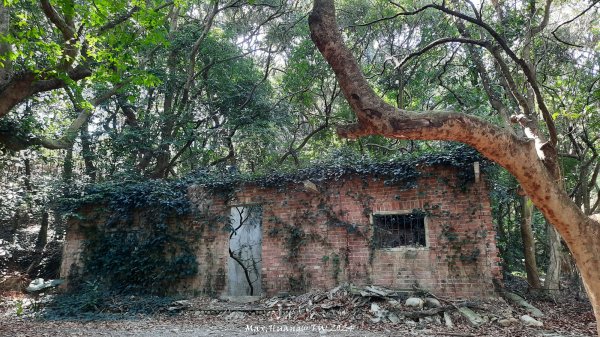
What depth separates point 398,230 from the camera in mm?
7926

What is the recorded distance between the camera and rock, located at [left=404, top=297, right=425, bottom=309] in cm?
665

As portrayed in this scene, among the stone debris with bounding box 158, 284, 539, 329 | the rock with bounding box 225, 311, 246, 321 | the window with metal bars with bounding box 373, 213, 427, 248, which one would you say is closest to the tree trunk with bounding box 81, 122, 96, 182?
the stone debris with bounding box 158, 284, 539, 329

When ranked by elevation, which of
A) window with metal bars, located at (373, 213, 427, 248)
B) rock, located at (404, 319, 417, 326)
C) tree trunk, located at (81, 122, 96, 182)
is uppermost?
tree trunk, located at (81, 122, 96, 182)

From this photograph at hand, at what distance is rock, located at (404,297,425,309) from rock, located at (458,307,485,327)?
24.6 inches

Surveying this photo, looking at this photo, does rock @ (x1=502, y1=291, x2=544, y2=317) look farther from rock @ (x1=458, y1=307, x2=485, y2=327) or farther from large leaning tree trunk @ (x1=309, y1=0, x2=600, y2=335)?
large leaning tree trunk @ (x1=309, y1=0, x2=600, y2=335)

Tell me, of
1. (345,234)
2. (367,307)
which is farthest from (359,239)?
(367,307)

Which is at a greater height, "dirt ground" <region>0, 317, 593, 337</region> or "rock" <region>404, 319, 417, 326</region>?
"rock" <region>404, 319, 417, 326</region>

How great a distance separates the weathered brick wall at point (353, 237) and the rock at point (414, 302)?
1.89 feet

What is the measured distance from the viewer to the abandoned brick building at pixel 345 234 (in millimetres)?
7293

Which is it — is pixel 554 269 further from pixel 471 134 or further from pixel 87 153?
pixel 87 153

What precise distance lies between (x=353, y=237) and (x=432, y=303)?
1.99m

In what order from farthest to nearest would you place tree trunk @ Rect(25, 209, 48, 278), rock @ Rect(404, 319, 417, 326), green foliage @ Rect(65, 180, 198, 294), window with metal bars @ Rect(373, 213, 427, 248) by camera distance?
1. tree trunk @ Rect(25, 209, 48, 278)
2. green foliage @ Rect(65, 180, 198, 294)
3. window with metal bars @ Rect(373, 213, 427, 248)
4. rock @ Rect(404, 319, 417, 326)

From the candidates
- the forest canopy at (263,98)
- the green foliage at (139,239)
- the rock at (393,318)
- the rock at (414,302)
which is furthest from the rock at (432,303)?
the green foliage at (139,239)

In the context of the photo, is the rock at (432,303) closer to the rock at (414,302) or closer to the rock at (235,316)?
the rock at (414,302)
